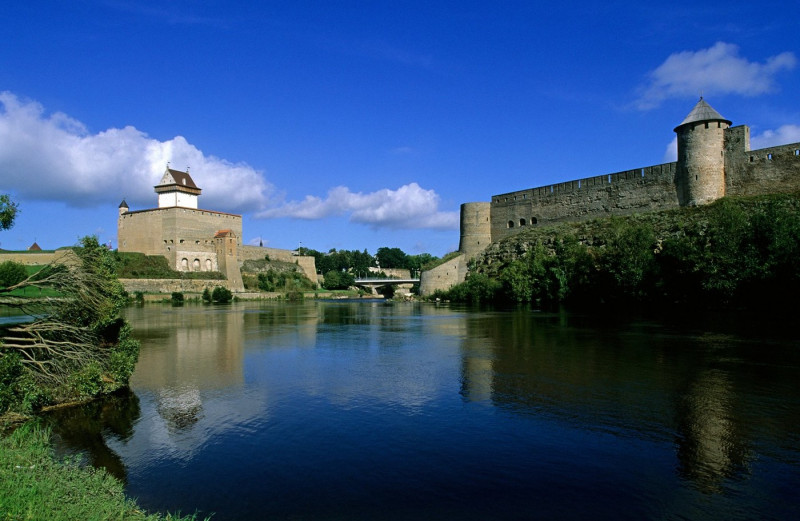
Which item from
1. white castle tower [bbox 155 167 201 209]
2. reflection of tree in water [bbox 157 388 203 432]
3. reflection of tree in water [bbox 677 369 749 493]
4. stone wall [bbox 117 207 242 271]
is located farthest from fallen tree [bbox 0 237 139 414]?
white castle tower [bbox 155 167 201 209]

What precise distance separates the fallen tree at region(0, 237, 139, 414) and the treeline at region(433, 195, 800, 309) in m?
23.3

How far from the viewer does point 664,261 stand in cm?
2786

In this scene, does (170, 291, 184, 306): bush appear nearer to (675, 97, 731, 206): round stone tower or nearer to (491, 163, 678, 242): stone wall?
(491, 163, 678, 242): stone wall

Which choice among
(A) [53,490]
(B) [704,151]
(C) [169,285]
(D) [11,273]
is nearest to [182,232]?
(C) [169,285]

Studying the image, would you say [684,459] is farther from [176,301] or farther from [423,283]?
[176,301]

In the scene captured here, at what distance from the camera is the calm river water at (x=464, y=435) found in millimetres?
5371

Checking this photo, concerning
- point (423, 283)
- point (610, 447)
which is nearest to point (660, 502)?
point (610, 447)

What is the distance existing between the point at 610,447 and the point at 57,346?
9183mm

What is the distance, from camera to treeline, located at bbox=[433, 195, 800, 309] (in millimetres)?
22766

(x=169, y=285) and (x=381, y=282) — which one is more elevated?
(x=381, y=282)

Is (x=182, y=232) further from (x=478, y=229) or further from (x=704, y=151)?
(x=704, y=151)

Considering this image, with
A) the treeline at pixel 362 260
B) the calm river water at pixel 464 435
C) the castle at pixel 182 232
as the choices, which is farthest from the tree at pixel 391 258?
the calm river water at pixel 464 435

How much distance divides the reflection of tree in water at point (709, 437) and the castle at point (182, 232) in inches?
2169

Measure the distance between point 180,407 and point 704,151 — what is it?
102 feet
